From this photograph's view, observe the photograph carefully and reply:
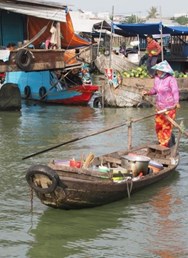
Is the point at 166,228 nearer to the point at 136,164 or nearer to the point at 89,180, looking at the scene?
the point at 89,180

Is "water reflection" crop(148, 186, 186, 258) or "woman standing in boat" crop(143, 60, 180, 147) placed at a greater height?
"woman standing in boat" crop(143, 60, 180, 147)

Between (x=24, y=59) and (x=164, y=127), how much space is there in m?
6.37

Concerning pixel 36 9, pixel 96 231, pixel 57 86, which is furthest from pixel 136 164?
pixel 57 86

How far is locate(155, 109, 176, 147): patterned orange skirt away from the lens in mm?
8062

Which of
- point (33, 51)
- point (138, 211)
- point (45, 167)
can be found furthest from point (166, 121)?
point (33, 51)

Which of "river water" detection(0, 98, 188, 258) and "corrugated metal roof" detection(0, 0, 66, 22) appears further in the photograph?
"corrugated metal roof" detection(0, 0, 66, 22)

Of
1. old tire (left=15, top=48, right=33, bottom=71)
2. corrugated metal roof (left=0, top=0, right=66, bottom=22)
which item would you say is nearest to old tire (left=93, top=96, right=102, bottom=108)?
corrugated metal roof (left=0, top=0, right=66, bottom=22)

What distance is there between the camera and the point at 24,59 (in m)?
13.6

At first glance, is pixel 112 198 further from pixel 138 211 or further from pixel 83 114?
pixel 83 114

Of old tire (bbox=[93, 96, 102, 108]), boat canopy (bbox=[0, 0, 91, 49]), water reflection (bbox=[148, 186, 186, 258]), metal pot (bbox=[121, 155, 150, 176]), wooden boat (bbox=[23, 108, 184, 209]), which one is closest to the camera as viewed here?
water reflection (bbox=[148, 186, 186, 258])

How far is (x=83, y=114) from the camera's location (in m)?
14.8

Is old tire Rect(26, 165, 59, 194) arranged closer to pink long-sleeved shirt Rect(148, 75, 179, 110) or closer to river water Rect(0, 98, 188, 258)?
river water Rect(0, 98, 188, 258)

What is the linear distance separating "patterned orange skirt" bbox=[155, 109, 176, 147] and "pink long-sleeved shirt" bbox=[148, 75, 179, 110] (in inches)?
5.5

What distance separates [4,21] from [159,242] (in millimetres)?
11955
